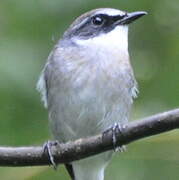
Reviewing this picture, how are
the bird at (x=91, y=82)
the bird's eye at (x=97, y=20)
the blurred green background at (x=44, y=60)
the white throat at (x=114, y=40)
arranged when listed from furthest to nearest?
the bird's eye at (x=97, y=20) < the white throat at (x=114, y=40) < the bird at (x=91, y=82) < the blurred green background at (x=44, y=60)

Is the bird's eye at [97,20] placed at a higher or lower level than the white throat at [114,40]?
higher

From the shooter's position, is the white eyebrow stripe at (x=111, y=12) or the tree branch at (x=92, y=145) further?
the white eyebrow stripe at (x=111, y=12)

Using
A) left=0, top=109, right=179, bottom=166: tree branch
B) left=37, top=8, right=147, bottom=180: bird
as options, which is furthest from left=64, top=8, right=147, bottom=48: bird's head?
left=0, top=109, right=179, bottom=166: tree branch

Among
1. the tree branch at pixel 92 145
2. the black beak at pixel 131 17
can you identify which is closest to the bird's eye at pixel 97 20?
the black beak at pixel 131 17

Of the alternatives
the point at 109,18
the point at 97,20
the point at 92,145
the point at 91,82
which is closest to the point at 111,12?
the point at 109,18

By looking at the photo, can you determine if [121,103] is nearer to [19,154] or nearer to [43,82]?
[43,82]

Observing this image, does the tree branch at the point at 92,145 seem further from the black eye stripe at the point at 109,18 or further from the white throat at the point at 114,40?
the black eye stripe at the point at 109,18
